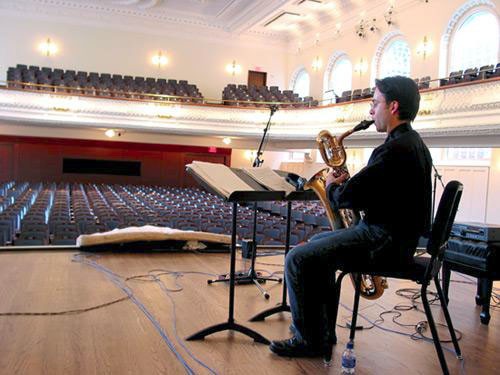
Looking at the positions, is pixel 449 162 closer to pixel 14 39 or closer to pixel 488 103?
pixel 488 103

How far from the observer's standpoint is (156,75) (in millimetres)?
17750

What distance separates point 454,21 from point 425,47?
0.97m

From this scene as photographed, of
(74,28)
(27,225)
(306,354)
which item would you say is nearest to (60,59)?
(74,28)

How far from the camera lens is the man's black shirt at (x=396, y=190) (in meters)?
2.05

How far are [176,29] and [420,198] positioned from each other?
1707 centimetres

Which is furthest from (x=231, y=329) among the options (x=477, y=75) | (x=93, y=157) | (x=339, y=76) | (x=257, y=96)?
(x=93, y=157)

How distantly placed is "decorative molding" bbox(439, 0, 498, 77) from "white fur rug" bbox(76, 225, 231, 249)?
964 cm

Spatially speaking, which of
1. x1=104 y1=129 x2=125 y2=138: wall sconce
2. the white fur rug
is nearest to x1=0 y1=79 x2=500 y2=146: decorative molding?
x1=104 y1=129 x2=125 y2=138: wall sconce

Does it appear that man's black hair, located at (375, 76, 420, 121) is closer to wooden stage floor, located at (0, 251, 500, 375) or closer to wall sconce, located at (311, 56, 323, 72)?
wooden stage floor, located at (0, 251, 500, 375)

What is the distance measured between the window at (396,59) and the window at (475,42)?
5.64 ft

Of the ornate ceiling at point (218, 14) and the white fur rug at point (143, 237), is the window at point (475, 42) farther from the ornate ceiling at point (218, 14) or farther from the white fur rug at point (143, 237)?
the white fur rug at point (143, 237)

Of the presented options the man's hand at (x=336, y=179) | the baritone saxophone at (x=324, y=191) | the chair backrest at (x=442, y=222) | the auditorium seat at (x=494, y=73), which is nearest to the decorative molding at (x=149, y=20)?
the auditorium seat at (x=494, y=73)

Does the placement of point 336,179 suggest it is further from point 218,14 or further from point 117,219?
point 218,14

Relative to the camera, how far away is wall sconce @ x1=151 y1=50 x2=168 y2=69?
694 inches
